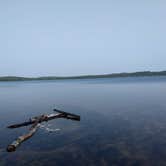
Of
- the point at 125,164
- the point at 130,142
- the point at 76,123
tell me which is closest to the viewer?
the point at 125,164

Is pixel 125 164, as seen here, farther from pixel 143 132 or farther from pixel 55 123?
pixel 55 123

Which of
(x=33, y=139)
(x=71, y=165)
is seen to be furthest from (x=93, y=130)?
(x=71, y=165)

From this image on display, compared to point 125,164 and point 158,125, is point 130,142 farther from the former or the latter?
point 158,125

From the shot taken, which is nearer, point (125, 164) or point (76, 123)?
point (125, 164)

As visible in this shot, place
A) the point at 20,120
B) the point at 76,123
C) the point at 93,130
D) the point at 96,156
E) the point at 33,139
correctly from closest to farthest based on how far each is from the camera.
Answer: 1. the point at 96,156
2. the point at 33,139
3. the point at 93,130
4. the point at 76,123
5. the point at 20,120

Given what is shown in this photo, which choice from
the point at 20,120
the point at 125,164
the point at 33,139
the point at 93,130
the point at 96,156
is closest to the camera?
the point at 125,164

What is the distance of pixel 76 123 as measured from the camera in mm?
27344

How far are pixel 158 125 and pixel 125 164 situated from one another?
38.0 feet

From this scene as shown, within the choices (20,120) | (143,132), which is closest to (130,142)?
(143,132)

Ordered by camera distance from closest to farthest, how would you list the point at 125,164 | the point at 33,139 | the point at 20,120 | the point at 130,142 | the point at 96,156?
the point at 125,164
the point at 96,156
the point at 130,142
the point at 33,139
the point at 20,120

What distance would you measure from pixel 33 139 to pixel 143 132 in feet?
39.0

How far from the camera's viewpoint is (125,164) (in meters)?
14.4

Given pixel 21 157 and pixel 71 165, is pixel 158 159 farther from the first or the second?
pixel 21 157

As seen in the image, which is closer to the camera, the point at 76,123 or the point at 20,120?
the point at 76,123
